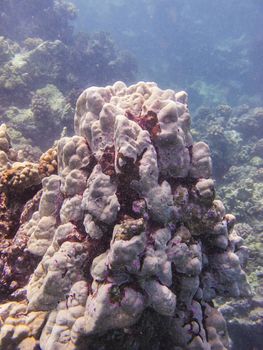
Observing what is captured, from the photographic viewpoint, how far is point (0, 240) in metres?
3.43

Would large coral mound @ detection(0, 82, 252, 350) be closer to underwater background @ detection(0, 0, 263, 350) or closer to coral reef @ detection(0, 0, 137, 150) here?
underwater background @ detection(0, 0, 263, 350)

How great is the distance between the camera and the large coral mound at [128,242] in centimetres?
238

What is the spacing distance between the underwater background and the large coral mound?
576 millimetres

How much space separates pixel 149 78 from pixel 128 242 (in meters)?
27.3

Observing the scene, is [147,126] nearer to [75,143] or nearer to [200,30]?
[75,143]

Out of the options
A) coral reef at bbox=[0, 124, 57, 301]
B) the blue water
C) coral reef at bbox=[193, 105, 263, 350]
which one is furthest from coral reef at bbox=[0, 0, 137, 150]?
the blue water

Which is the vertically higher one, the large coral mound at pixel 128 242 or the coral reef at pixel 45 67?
the coral reef at pixel 45 67

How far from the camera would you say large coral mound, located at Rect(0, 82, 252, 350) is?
238cm

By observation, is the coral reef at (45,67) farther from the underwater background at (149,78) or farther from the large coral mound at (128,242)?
the large coral mound at (128,242)

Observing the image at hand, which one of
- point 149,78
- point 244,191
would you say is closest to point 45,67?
point 244,191

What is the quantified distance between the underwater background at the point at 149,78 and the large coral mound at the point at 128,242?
58 cm

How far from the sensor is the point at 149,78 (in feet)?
91.5

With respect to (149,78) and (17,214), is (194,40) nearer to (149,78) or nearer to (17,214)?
(149,78)

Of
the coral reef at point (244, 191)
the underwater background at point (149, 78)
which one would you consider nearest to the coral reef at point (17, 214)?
the underwater background at point (149, 78)
